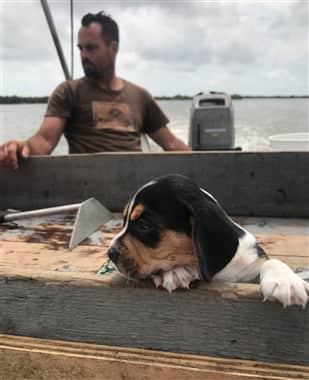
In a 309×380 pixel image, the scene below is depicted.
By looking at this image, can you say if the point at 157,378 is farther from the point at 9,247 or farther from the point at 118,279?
the point at 9,247

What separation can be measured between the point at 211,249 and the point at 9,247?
143 centimetres

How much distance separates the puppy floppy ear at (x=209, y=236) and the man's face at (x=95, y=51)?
3.47m

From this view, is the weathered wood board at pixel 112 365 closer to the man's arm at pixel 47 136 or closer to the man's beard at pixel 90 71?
the man's arm at pixel 47 136

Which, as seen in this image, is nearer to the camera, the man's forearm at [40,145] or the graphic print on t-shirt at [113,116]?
the man's forearm at [40,145]

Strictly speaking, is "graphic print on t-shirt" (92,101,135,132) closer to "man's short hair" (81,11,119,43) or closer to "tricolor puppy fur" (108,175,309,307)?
"man's short hair" (81,11,119,43)

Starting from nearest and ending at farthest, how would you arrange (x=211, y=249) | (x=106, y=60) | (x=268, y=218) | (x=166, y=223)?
1. (x=211, y=249)
2. (x=166, y=223)
3. (x=268, y=218)
4. (x=106, y=60)

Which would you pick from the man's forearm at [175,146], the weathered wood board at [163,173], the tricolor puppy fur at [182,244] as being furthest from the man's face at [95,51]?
the tricolor puppy fur at [182,244]

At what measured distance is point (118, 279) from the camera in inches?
58.7

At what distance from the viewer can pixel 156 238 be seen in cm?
160

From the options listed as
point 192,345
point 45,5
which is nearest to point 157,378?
point 192,345

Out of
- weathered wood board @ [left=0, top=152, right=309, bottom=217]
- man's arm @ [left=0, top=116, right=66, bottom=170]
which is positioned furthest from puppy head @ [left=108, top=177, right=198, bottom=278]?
man's arm @ [left=0, top=116, right=66, bottom=170]

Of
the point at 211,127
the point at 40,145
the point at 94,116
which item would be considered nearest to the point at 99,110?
the point at 94,116

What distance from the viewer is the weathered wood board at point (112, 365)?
4.51 feet

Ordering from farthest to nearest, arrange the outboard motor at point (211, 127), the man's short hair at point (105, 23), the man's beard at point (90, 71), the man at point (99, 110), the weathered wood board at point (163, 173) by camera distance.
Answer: the outboard motor at point (211, 127) < the man's short hair at point (105, 23) < the man's beard at point (90, 71) < the man at point (99, 110) < the weathered wood board at point (163, 173)
